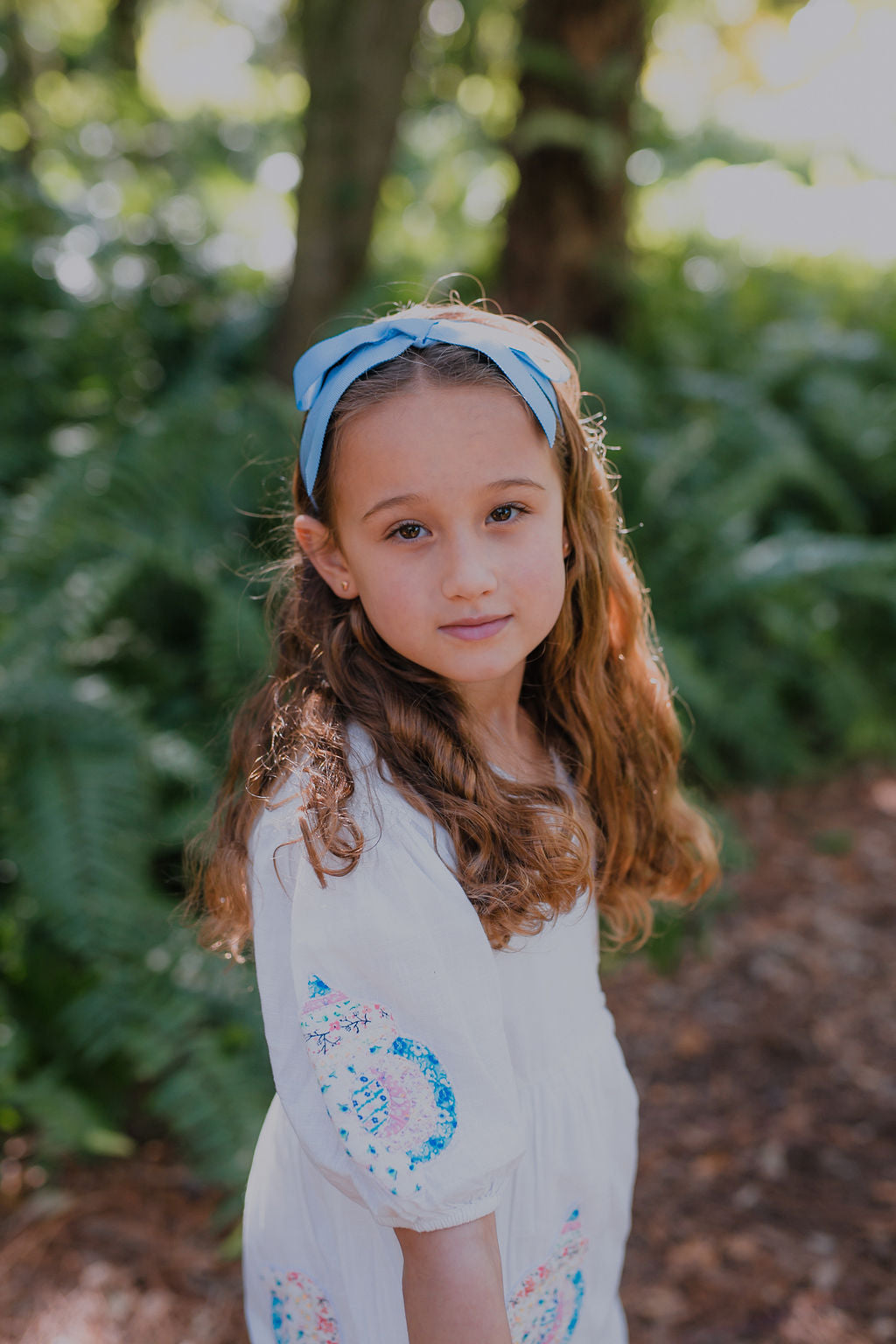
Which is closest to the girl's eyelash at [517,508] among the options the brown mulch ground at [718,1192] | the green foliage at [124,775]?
the green foliage at [124,775]

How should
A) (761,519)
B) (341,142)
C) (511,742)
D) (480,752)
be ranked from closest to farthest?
(480,752) < (511,742) < (341,142) < (761,519)

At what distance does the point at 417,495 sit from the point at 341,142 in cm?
361

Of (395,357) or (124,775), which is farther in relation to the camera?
(124,775)

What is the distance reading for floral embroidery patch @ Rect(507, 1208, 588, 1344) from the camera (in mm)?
1132

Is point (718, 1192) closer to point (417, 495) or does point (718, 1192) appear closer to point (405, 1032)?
point (405, 1032)

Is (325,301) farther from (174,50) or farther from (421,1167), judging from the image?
(174,50)

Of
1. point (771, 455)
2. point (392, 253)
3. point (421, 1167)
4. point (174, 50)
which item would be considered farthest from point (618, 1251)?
point (174, 50)

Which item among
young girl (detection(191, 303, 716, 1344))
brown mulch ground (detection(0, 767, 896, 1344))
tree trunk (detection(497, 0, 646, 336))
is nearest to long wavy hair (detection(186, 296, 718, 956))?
young girl (detection(191, 303, 716, 1344))

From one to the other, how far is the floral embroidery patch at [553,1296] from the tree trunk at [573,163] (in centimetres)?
420

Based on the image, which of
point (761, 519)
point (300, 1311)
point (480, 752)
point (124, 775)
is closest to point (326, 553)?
point (480, 752)

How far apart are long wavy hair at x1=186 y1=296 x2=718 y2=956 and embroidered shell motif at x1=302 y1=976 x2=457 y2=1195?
0.37 ft

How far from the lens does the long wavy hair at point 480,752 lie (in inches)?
39.0

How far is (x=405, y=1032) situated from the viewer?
2.87ft

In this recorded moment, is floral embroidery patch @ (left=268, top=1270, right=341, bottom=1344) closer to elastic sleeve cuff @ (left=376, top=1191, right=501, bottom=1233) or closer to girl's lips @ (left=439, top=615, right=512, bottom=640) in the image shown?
elastic sleeve cuff @ (left=376, top=1191, right=501, bottom=1233)
